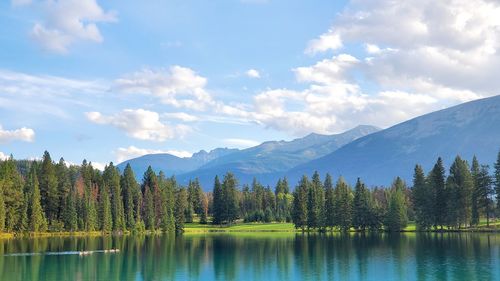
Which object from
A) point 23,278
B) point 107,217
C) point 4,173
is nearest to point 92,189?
point 107,217

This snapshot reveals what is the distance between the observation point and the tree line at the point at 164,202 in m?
141

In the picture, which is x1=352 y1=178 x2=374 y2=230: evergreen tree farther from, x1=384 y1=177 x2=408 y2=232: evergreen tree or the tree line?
x1=384 y1=177 x2=408 y2=232: evergreen tree

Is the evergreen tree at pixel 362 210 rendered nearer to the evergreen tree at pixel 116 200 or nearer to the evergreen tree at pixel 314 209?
the evergreen tree at pixel 314 209

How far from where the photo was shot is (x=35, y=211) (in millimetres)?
144750

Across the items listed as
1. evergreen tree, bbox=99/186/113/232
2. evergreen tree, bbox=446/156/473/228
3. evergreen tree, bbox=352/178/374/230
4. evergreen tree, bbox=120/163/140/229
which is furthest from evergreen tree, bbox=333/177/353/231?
evergreen tree, bbox=99/186/113/232

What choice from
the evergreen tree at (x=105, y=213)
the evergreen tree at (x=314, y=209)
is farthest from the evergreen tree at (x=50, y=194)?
the evergreen tree at (x=314, y=209)

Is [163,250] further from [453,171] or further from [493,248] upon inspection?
[453,171]

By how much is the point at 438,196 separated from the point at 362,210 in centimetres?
2365

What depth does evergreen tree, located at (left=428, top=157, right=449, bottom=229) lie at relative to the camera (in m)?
146

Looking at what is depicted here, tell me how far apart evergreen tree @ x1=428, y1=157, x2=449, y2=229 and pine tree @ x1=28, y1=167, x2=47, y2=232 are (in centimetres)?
10172

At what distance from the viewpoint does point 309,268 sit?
70.1 metres

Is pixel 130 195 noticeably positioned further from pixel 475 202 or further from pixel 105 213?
pixel 475 202

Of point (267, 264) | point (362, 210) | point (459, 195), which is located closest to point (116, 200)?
point (362, 210)

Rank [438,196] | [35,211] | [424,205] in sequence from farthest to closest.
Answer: [438,196]
[424,205]
[35,211]
